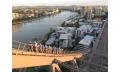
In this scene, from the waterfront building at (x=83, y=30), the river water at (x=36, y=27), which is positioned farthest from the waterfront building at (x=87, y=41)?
the river water at (x=36, y=27)

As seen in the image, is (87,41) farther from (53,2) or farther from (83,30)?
(53,2)

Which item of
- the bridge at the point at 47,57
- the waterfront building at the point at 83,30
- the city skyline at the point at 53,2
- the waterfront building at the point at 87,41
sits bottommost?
the bridge at the point at 47,57

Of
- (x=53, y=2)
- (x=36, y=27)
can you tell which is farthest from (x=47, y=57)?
(x=53, y=2)

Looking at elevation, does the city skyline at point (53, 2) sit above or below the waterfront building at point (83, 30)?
above

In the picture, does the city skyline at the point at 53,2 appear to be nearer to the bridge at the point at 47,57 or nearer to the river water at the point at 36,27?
the river water at the point at 36,27

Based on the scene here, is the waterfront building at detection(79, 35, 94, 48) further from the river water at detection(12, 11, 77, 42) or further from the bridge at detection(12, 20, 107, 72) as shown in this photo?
the river water at detection(12, 11, 77, 42)

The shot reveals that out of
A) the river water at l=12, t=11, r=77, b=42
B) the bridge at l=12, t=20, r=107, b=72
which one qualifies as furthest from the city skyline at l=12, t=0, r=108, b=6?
the bridge at l=12, t=20, r=107, b=72

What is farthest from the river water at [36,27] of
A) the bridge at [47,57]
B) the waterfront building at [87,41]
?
the waterfront building at [87,41]
